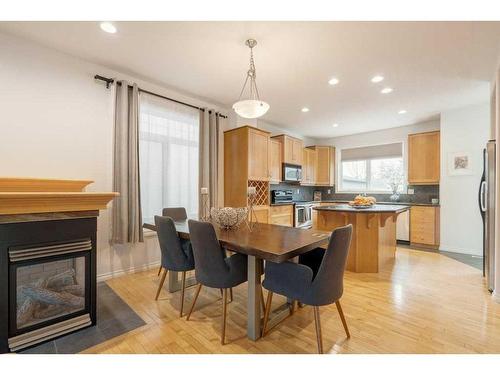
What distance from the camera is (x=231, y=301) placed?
93.2 inches

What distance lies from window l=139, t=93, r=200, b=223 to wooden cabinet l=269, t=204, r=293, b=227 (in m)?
1.63

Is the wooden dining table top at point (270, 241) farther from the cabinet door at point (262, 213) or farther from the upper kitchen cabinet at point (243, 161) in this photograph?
the cabinet door at point (262, 213)

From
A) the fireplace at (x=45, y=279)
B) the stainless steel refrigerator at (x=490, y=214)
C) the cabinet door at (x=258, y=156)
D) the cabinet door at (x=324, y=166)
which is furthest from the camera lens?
the cabinet door at (x=324, y=166)

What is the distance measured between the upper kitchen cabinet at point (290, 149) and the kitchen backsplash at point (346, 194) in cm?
74

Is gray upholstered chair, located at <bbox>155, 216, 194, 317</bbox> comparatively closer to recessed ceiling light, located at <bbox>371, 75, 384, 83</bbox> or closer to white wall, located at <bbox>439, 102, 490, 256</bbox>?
recessed ceiling light, located at <bbox>371, 75, 384, 83</bbox>

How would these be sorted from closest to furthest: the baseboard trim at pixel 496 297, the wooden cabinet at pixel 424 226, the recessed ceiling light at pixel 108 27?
the recessed ceiling light at pixel 108 27 < the baseboard trim at pixel 496 297 < the wooden cabinet at pixel 424 226

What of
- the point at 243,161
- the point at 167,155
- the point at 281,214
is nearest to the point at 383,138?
the point at 281,214

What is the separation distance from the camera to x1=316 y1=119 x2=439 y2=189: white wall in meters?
5.07

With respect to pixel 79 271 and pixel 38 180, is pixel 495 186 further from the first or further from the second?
pixel 38 180

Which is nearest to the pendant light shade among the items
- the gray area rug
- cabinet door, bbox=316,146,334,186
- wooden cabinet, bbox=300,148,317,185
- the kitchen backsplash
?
the gray area rug

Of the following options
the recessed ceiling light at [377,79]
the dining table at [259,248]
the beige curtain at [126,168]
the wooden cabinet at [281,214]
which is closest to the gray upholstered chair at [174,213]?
the beige curtain at [126,168]

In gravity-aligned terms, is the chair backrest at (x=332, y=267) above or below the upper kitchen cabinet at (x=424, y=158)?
below

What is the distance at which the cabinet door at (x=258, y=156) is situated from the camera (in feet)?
13.4

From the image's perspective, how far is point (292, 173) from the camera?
5.32m
